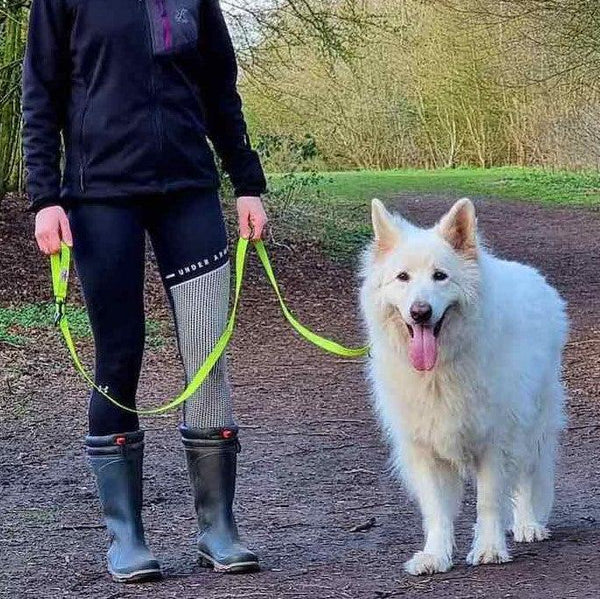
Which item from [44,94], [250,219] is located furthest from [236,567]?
[44,94]

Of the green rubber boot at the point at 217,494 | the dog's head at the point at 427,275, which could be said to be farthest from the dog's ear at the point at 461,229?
the green rubber boot at the point at 217,494

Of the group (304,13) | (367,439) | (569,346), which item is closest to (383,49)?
(304,13)

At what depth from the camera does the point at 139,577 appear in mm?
4094

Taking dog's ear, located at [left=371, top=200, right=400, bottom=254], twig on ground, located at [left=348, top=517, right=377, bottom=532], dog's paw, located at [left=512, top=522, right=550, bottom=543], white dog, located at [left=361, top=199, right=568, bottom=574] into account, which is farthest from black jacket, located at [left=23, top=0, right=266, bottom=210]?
Answer: dog's paw, located at [left=512, top=522, right=550, bottom=543]

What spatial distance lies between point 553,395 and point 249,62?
37.9 feet

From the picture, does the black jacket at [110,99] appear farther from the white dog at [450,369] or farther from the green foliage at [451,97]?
the green foliage at [451,97]

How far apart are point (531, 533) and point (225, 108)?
6.44 feet

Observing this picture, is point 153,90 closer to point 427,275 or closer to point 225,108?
point 225,108

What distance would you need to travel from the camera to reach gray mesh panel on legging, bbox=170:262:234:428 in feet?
13.4

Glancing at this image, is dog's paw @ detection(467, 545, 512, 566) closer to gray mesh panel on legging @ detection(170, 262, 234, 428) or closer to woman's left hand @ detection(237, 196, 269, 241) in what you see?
gray mesh panel on legging @ detection(170, 262, 234, 428)

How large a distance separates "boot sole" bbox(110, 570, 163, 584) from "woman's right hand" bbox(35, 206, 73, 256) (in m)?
1.10

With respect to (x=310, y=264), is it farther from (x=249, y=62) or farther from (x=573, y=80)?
(x=573, y=80)

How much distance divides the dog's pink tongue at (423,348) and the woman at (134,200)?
66 centimetres

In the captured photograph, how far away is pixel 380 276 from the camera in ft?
14.3
